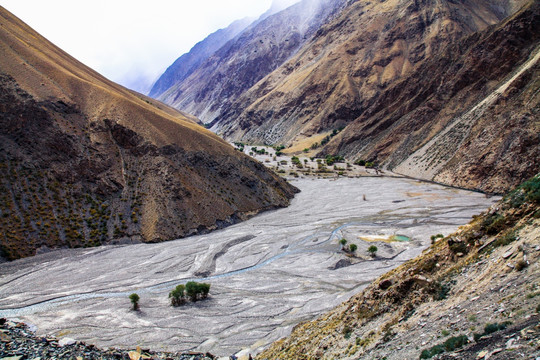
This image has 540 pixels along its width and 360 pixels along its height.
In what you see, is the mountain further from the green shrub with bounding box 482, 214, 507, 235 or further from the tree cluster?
the green shrub with bounding box 482, 214, 507, 235

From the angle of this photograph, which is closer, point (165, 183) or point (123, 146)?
point (165, 183)

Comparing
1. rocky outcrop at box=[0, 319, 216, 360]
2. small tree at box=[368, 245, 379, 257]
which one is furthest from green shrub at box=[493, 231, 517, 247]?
small tree at box=[368, 245, 379, 257]

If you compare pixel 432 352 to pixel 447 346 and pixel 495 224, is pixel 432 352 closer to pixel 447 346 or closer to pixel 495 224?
pixel 447 346

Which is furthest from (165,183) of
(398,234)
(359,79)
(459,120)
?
(359,79)

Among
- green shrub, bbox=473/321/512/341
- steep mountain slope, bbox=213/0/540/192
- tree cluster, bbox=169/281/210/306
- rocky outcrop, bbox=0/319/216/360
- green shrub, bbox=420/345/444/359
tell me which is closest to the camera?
green shrub, bbox=473/321/512/341

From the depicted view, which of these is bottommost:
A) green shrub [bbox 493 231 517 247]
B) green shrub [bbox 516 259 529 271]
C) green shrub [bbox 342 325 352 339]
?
green shrub [bbox 342 325 352 339]

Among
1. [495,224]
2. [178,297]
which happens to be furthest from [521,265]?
[178,297]

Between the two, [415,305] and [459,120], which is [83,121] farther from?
[459,120]
